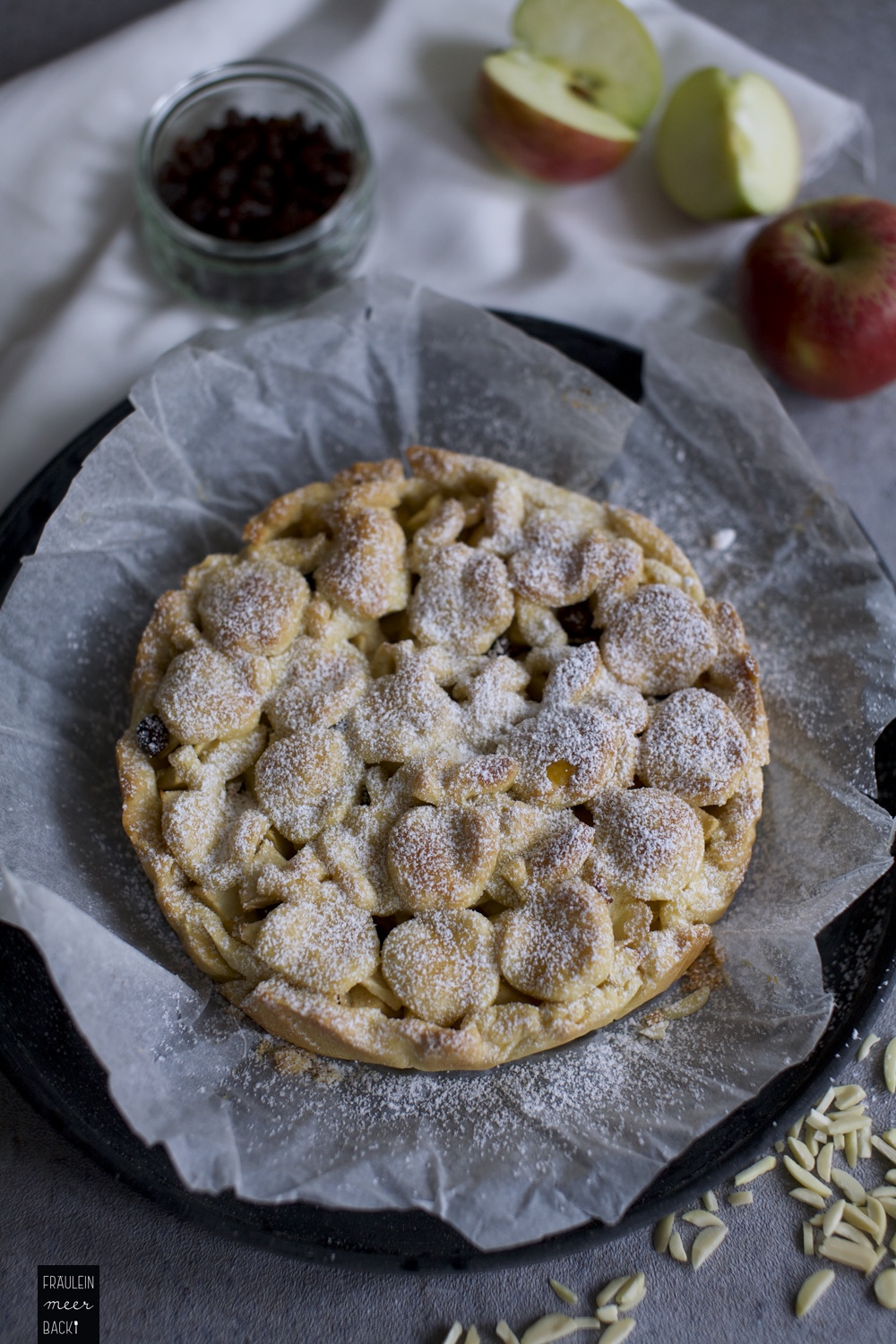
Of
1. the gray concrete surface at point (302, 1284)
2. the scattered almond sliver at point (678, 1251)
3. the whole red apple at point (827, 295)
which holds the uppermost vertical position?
the whole red apple at point (827, 295)

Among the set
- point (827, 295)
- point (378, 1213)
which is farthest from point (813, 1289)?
point (827, 295)

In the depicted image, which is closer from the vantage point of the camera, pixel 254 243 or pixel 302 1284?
pixel 302 1284

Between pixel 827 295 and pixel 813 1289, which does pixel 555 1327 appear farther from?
pixel 827 295

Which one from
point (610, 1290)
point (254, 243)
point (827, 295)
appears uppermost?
point (827, 295)

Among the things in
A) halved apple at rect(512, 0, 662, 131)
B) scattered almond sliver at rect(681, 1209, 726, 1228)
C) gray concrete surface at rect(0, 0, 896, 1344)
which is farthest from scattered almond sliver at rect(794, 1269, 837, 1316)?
halved apple at rect(512, 0, 662, 131)

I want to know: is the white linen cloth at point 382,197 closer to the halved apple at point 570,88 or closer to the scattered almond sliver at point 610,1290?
the halved apple at point 570,88

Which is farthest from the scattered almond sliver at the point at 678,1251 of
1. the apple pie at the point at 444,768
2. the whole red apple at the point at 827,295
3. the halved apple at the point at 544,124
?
the halved apple at the point at 544,124
